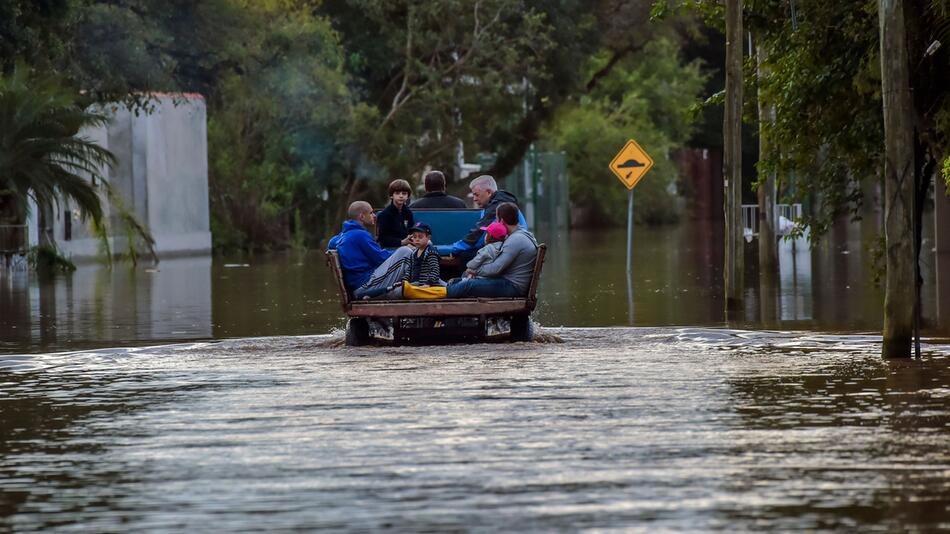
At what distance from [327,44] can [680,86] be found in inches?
1580

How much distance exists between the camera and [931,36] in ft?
68.2

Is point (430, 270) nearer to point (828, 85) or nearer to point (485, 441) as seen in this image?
point (828, 85)

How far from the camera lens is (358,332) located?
20.1 m

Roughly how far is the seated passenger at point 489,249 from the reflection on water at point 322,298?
3.49 metres

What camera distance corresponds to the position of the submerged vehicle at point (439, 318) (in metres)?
19.5

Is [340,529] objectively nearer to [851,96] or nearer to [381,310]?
[381,310]

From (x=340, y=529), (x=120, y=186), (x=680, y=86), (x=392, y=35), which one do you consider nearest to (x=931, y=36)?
(x=340, y=529)

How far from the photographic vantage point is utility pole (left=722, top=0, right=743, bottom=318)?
2561 centimetres

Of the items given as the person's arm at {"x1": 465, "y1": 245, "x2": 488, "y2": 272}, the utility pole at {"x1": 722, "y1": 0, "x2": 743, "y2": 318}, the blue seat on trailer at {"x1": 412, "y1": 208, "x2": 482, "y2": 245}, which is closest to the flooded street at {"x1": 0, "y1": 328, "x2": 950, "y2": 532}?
the person's arm at {"x1": 465, "y1": 245, "x2": 488, "y2": 272}

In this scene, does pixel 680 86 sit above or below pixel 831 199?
above

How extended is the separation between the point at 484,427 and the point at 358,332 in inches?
288

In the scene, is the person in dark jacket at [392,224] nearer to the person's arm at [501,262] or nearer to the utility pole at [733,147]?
the person's arm at [501,262]

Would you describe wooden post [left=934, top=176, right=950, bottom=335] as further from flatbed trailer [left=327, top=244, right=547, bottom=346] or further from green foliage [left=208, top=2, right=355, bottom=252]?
green foliage [left=208, top=2, right=355, bottom=252]

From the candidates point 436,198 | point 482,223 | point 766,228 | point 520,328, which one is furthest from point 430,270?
point 766,228
